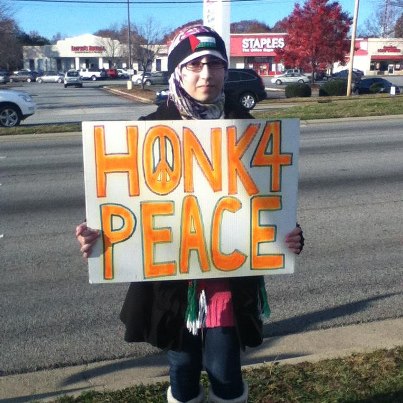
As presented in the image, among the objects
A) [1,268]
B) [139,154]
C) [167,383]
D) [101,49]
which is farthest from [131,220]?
[101,49]

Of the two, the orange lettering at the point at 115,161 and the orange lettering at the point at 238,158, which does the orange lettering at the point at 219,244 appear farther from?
the orange lettering at the point at 115,161

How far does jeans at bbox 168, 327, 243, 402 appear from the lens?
7.08ft

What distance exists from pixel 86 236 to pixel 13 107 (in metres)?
15.9

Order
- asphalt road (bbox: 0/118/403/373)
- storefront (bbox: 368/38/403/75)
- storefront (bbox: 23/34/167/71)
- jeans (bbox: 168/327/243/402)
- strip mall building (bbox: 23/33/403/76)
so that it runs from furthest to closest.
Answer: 1. storefront (bbox: 23/34/167/71)
2. storefront (bbox: 368/38/403/75)
3. strip mall building (bbox: 23/33/403/76)
4. asphalt road (bbox: 0/118/403/373)
5. jeans (bbox: 168/327/243/402)

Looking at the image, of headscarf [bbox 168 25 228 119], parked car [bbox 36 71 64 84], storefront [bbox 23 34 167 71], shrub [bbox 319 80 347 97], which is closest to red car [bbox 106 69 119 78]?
parked car [bbox 36 71 64 84]

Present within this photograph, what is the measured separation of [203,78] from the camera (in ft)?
6.77

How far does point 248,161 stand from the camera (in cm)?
213

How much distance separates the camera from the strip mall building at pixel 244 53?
69750 mm

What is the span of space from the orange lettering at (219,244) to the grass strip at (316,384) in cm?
103

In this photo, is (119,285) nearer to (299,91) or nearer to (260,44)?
(299,91)

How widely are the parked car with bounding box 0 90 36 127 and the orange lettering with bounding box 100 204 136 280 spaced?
618 inches

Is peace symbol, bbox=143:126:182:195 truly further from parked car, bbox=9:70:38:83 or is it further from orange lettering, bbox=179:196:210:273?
parked car, bbox=9:70:38:83

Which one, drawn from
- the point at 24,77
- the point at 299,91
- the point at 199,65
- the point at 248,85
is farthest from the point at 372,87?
the point at 24,77

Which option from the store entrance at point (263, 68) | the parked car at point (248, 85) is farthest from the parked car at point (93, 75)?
the parked car at point (248, 85)
